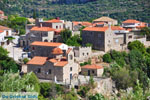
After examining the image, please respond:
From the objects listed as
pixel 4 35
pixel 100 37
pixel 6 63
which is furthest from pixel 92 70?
pixel 4 35

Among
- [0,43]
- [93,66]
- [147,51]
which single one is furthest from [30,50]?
[147,51]

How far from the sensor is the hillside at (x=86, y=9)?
8494 centimetres

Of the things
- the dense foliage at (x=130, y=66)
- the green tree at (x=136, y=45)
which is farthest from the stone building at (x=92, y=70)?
the green tree at (x=136, y=45)

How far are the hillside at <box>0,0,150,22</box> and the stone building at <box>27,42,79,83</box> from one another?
45.7 m

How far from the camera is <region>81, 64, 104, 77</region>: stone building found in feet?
122

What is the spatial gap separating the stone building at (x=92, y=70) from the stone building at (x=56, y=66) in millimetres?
1163

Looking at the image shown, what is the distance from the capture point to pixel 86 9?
94.9 metres

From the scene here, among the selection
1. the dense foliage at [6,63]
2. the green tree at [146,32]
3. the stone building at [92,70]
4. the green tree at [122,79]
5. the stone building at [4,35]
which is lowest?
the green tree at [122,79]

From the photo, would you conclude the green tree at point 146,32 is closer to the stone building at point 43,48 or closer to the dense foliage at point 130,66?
the dense foliage at point 130,66

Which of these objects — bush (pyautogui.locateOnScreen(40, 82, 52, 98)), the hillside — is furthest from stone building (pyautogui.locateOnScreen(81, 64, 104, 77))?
the hillside

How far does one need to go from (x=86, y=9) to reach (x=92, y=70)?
2326 inches

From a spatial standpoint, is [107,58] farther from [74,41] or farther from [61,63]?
[61,63]

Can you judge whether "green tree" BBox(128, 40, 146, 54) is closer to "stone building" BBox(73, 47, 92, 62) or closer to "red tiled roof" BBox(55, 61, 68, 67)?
"stone building" BBox(73, 47, 92, 62)

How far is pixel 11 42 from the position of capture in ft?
149
